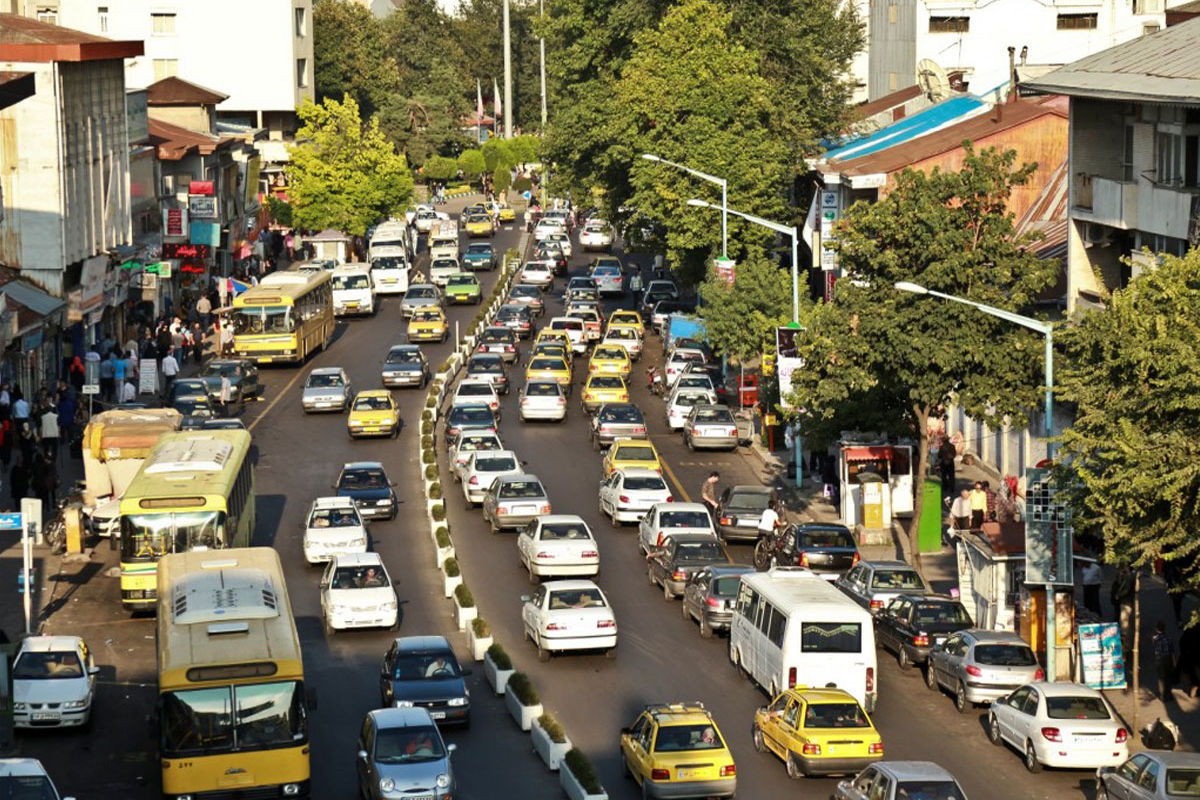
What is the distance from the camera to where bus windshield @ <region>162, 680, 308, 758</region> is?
2692cm

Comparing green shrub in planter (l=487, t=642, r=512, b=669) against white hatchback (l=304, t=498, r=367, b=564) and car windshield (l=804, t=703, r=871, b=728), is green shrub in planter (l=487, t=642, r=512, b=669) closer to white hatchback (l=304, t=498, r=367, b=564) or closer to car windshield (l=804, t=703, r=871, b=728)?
car windshield (l=804, t=703, r=871, b=728)

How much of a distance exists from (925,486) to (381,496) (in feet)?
43.7

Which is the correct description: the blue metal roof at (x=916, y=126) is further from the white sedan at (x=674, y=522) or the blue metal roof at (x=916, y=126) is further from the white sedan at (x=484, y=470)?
the white sedan at (x=674, y=522)

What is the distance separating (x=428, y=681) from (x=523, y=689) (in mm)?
1607

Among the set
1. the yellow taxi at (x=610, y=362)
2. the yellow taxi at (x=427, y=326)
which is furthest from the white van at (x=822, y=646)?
the yellow taxi at (x=427, y=326)

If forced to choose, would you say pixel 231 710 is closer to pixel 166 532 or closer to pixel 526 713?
pixel 526 713

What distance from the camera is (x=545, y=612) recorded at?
1435 inches

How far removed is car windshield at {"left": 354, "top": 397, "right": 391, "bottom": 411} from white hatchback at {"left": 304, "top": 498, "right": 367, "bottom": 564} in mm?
14440

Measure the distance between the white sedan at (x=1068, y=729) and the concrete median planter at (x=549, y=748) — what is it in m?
7.05

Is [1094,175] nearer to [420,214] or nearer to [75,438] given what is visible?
[75,438]

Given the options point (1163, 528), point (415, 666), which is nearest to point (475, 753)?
point (415, 666)

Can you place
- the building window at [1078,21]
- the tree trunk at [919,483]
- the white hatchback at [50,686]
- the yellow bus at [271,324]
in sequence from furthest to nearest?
1. the building window at [1078,21]
2. the yellow bus at [271,324]
3. the tree trunk at [919,483]
4. the white hatchback at [50,686]

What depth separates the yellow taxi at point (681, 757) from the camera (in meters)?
27.6

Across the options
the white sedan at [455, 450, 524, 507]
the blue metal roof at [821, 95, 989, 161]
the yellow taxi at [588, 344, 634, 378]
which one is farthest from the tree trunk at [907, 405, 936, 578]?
the blue metal roof at [821, 95, 989, 161]
